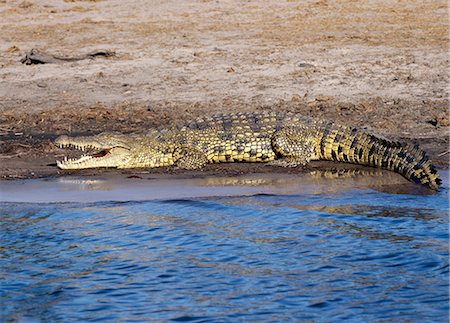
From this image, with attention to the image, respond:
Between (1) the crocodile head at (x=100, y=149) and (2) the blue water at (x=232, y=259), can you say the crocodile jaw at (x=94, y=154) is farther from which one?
(2) the blue water at (x=232, y=259)

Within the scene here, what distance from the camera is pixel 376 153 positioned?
9758 millimetres

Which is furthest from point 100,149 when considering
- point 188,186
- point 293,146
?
point 293,146

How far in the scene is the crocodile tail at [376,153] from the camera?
357 inches

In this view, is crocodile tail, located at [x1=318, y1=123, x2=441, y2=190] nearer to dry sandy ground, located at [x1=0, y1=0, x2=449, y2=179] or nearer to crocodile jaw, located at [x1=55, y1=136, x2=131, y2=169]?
dry sandy ground, located at [x1=0, y1=0, x2=449, y2=179]

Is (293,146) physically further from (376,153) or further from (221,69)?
(221,69)

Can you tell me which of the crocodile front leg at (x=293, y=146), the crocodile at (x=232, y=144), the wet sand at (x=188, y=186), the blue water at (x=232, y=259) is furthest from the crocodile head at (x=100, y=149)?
the crocodile front leg at (x=293, y=146)

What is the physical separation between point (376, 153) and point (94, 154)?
9.84ft

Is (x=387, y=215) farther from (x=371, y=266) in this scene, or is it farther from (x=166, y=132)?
(x=166, y=132)

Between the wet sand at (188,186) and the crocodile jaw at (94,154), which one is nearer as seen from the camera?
the wet sand at (188,186)

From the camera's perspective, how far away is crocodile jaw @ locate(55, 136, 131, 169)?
9992 mm

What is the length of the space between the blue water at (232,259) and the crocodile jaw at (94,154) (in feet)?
4.57

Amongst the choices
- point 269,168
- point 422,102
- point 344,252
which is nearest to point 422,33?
point 422,102

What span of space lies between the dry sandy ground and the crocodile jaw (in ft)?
0.91

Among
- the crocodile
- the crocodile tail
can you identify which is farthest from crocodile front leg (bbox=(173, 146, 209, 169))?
the crocodile tail
